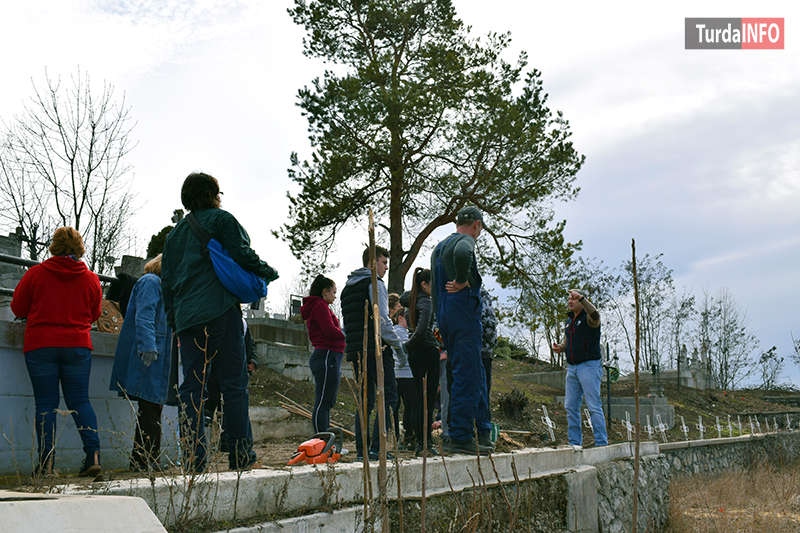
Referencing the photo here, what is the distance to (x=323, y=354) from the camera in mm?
4770

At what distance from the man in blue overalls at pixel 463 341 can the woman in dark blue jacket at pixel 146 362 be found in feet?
5.67

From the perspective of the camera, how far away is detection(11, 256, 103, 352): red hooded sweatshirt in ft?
11.5

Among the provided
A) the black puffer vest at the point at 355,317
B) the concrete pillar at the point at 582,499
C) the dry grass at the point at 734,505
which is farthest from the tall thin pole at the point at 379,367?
the dry grass at the point at 734,505

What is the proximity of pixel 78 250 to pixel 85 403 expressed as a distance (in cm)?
94

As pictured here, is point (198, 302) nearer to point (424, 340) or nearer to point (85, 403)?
point (85, 403)

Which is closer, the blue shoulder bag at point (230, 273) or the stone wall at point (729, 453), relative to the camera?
the blue shoulder bag at point (230, 273)

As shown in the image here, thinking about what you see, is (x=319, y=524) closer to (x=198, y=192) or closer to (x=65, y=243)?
(x=198, y=192)

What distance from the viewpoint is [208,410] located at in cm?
334

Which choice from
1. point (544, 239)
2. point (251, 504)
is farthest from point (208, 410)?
point (544, 239)

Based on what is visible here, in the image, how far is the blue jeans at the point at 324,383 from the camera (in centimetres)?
466

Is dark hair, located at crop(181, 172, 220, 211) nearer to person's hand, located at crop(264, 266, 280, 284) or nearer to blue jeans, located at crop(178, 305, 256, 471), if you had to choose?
person's hand, located at crop(264, 266, 280, 284)

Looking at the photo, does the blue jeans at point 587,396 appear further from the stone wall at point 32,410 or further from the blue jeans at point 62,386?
the blue jeans at point 62,386

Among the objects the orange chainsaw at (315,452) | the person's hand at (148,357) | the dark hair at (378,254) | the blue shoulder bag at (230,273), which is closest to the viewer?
the blue shoulder bag at (230,273)

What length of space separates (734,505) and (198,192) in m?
7.39
